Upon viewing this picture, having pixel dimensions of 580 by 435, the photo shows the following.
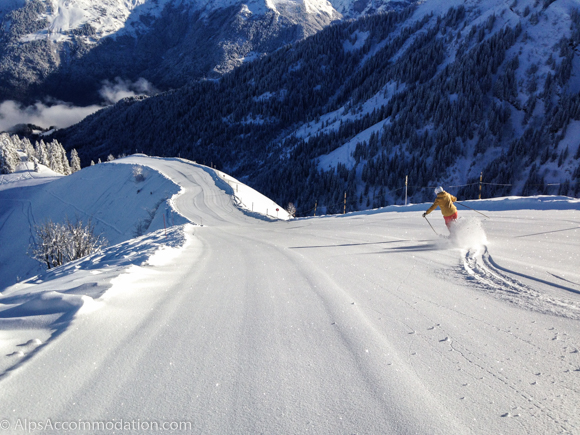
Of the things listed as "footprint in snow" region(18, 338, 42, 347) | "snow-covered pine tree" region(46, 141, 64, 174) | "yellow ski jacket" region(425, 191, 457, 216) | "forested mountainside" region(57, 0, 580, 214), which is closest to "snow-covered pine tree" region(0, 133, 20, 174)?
"snow-covered pine tree" region(46, 141, 64, 174)

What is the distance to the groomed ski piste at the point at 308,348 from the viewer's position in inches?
75.0

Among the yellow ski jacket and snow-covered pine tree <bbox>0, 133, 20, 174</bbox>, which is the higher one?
snow-covered pine tree <bbox>0, 133, 20, 174</bbox>

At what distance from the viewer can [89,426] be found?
1856mm

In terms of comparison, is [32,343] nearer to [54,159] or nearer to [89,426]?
[89,426]

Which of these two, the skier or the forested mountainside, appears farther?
the forested mountainside

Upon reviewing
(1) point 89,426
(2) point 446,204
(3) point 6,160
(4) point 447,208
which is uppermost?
(3) point 6,160

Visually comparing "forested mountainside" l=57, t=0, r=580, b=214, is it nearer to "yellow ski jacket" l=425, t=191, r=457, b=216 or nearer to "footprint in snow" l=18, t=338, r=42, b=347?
"yellow ski jacket" l=425, t=191, r=457, b=216

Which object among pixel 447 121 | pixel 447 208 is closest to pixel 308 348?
pixel 447 208

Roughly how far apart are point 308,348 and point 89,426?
1.68 metres

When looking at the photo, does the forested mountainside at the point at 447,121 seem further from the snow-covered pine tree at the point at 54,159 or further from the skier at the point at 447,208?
the snow-covered pine tree at the point at 54,159

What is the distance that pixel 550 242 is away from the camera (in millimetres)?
6324

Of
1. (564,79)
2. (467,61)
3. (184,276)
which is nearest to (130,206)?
(184,276)

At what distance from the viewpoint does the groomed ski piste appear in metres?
1.91

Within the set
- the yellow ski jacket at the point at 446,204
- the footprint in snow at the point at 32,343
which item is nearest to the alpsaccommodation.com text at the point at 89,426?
the footprint in snow at the point at 32,343
